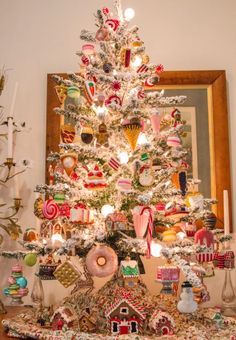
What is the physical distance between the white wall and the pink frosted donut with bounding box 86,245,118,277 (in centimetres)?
72

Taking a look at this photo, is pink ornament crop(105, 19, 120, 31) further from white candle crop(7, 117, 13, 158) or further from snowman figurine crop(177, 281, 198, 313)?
snowman figurine crop(177, 281, 198, 313)

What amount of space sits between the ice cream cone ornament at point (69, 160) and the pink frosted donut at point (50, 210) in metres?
0.13

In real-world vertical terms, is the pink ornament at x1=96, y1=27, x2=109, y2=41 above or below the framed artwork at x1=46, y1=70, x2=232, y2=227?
above

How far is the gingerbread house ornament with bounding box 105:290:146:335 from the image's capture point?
1294 millimetres

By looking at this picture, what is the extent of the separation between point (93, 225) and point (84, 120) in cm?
37

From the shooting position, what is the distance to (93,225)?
4.84 feet

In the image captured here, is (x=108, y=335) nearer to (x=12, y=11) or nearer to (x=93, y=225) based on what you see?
(x=93, y=225)

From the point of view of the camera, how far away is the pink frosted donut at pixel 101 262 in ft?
4.44

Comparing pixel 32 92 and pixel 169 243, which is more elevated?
pixel 32 92

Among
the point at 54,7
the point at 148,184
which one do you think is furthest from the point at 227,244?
the point at 54,7

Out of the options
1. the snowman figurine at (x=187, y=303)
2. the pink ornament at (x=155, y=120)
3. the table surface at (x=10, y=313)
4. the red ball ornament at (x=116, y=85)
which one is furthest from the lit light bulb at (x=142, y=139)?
the table surface at (x=10, y=313)

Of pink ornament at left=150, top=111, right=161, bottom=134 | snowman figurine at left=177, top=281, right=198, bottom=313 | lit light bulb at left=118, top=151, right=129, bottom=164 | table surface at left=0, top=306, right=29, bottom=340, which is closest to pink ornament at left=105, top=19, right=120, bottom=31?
pink ornament at left=150, top=111, right=161, bottom=134

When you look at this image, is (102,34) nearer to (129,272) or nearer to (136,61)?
(136,61)

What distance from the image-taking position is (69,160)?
57.3 inches
